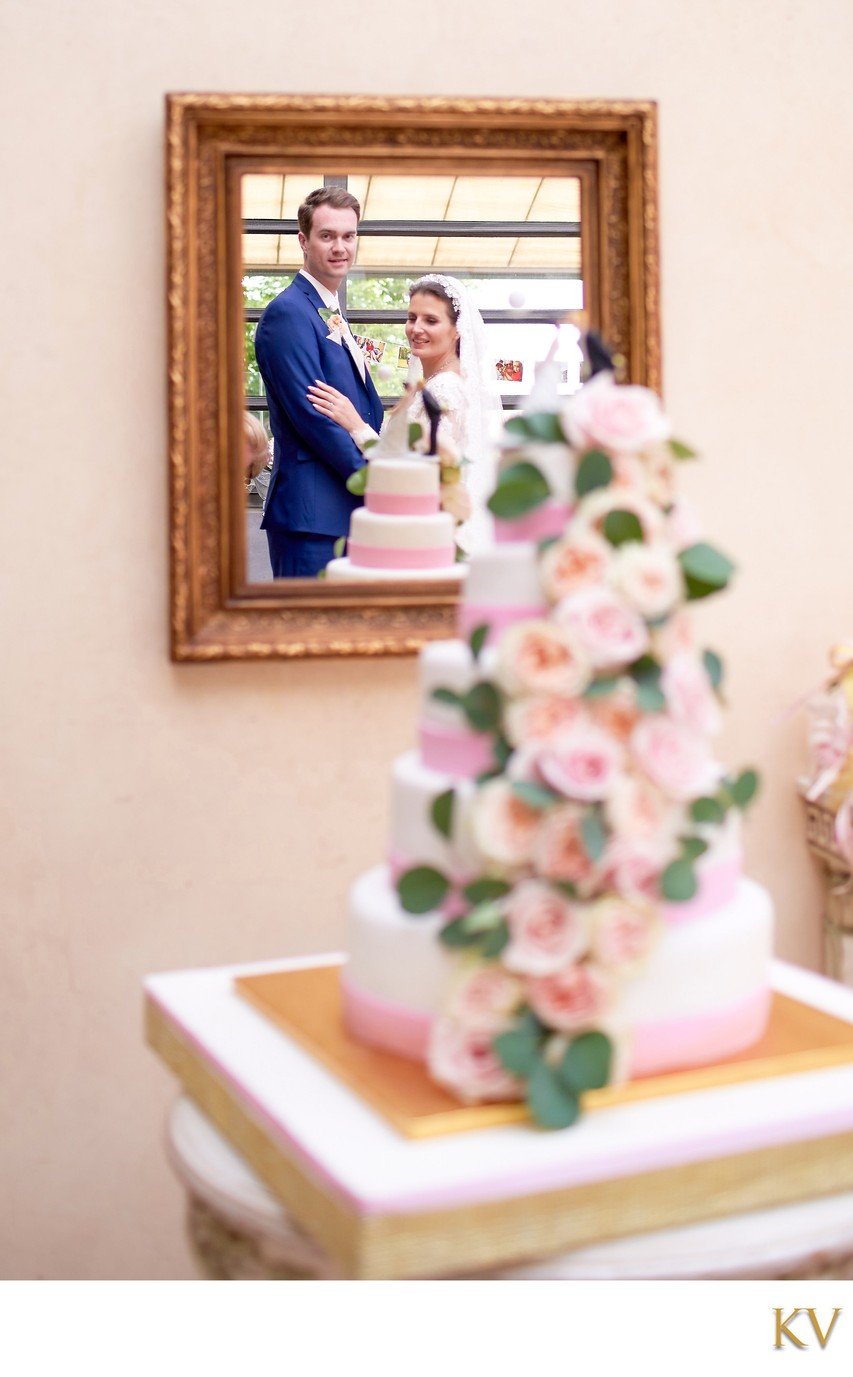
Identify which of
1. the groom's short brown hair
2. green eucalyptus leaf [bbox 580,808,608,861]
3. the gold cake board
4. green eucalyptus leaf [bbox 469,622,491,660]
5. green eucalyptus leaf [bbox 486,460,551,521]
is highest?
the groom's short brown hair

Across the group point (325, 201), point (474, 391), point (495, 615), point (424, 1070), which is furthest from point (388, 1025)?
point (325, 201)

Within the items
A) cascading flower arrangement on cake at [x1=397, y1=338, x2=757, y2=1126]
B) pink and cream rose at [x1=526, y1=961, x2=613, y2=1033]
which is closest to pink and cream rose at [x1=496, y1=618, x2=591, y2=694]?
cascading flower arrangement on cake at [x1=397, y1=338, x2=757, y2=1126]

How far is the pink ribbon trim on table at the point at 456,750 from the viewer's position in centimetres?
128

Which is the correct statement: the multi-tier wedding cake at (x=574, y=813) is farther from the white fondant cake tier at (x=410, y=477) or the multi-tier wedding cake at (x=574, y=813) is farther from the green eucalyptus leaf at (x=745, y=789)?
the white fondant cake tier at (x=410, y=477)

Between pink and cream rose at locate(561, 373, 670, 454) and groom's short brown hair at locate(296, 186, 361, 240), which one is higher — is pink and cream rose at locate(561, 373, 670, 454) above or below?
below

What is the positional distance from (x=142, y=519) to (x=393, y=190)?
58 centimetres

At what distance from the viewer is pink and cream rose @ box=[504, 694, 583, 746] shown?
1.16 meters

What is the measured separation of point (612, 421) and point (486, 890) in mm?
386

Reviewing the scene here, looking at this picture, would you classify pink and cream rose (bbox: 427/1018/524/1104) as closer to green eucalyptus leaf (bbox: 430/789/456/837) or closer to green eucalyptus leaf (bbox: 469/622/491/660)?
green eucalyptus leaf (bbox: 430/789/456/837)

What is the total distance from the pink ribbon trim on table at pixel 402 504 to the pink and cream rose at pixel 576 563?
984 millimetres

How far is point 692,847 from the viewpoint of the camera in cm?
121

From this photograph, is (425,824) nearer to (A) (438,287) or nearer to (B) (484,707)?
(B) (484,707)

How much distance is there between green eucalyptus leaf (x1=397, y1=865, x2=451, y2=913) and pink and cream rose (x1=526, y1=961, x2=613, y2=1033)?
0.12 meters
